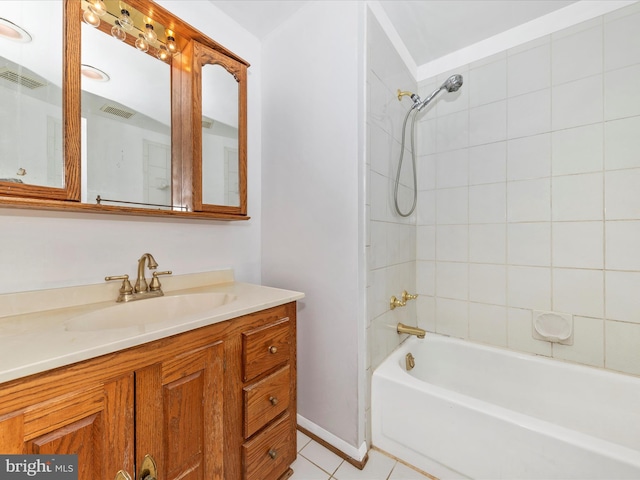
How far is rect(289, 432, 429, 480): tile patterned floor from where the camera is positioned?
45.8 inches

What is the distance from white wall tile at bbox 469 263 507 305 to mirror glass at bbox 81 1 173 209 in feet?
5.97

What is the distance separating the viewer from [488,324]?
163 centimetres

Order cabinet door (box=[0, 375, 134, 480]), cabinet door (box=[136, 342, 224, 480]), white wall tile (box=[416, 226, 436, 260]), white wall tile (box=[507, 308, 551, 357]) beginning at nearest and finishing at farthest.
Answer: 1. cabinet door (box=[0, 375, 134, 480])
2. cabinet door (box=[136, 342, 224, 480])
3. white wall tile (box=[507, 308, 551, 357])
4. white wall tile (box=[416, 226, 436, 260])

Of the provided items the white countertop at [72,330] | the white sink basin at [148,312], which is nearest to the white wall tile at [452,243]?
the white countertop at [72,330]

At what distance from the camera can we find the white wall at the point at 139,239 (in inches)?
34.4

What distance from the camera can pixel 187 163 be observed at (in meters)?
1.26

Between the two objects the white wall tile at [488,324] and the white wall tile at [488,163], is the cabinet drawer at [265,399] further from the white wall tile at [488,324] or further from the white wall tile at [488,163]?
the white wall tile at [488,163]

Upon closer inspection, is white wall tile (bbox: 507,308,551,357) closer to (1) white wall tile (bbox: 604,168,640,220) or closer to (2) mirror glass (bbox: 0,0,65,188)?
(1) white wall tile (bbox: 604,168,640,220)

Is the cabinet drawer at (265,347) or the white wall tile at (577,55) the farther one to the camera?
the white wall tile at (577,55)

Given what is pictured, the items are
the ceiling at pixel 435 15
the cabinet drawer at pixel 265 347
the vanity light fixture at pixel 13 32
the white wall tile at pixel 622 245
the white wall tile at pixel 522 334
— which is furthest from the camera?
Result: the white wall tile at pixel 522 334

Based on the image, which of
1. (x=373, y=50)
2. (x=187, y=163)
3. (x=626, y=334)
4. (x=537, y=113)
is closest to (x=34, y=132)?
(x=187, y=163)

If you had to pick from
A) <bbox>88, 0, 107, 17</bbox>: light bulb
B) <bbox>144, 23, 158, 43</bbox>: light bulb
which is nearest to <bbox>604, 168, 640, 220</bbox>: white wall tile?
<bbox>144, 23, 158, 43</bbox>: light bulb

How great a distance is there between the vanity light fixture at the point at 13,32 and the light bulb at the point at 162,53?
472 mm

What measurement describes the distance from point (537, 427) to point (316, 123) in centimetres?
158
